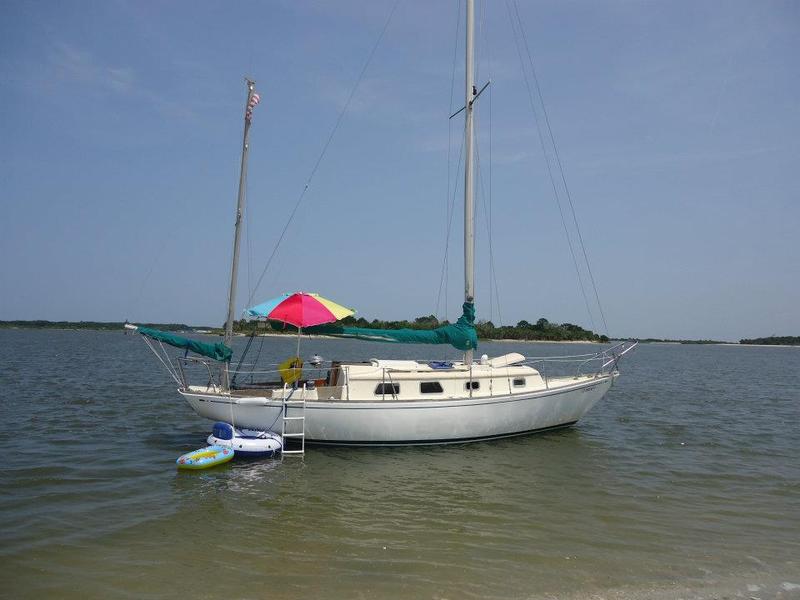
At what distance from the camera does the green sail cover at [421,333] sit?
58.0ft

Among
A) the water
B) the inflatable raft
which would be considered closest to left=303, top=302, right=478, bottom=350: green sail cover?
the water

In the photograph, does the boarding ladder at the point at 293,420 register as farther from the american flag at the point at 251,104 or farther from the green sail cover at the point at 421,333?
the american flag at the point at 251,104

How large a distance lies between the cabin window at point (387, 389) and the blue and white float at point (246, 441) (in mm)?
3076

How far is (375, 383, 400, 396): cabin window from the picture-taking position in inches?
646

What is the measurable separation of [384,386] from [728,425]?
14.4m

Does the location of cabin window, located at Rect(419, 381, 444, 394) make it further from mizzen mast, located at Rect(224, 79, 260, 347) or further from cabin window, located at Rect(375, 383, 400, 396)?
mizzen mast, located at Rect(224, 79, 260, 347)

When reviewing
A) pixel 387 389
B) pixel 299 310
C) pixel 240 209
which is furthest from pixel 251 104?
pixel 387 389

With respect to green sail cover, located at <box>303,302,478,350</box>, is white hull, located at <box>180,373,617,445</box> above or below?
below

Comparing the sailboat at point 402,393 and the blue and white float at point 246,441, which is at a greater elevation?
the sailboat at point 402,393

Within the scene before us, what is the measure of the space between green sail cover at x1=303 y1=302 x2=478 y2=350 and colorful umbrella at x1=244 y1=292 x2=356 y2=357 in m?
0.62

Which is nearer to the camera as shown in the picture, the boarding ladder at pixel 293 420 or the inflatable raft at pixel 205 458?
the inflatable raft at pixel 205 458

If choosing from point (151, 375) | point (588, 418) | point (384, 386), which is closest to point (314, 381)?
point (384, 386)

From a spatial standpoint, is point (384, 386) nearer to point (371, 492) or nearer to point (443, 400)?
point (443, 400)

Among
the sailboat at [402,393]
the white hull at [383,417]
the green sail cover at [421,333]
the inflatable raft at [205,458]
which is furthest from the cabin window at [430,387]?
the inflatable raft at [205,458]
